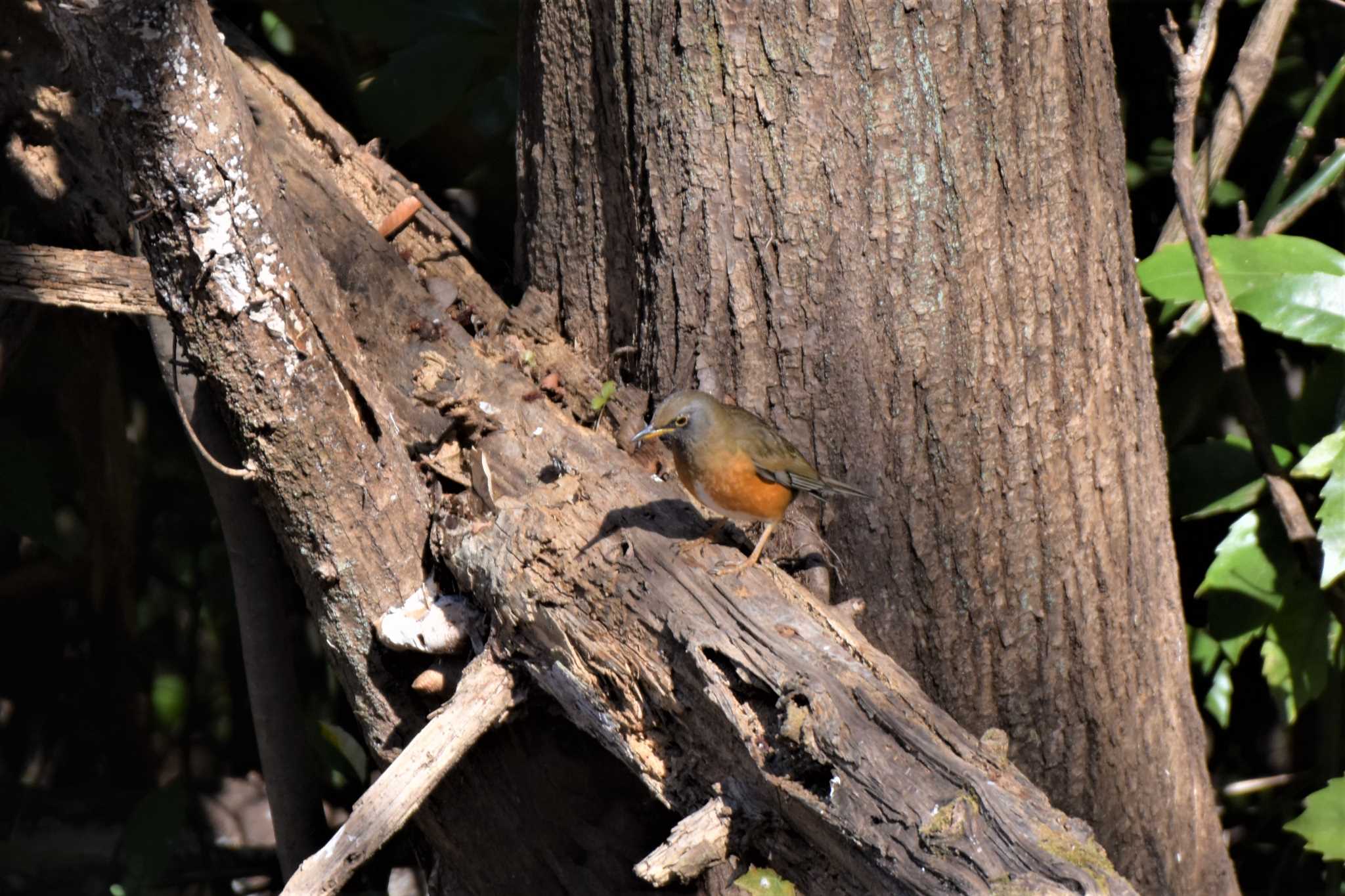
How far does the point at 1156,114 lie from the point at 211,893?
14.9ft

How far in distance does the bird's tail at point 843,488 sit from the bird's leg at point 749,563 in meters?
0.17

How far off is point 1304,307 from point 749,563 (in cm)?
168

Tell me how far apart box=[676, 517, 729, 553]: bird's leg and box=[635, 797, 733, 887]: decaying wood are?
514 mm

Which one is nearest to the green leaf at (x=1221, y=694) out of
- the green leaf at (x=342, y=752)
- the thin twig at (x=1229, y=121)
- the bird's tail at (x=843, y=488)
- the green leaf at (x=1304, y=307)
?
the thin twig at (x=1229, y=121)

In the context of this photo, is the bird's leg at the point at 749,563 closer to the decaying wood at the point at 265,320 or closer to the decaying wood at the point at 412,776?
the decaying wood at the point at 412,776

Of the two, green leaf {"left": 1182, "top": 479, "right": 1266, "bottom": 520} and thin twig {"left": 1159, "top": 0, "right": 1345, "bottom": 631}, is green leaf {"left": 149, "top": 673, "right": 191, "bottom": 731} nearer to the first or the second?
green leaf {"left": 1182, "top": 479, "right": 1266, "bottom": 520}

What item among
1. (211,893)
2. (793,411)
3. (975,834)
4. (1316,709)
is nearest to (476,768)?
(793,411)

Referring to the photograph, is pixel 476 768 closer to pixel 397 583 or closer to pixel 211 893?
pixel 397 583

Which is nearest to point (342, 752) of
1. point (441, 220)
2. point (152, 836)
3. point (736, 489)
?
point (152, 836)

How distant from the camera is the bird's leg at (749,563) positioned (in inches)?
91.4

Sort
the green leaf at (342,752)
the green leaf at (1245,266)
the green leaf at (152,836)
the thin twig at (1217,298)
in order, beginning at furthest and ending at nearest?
the green leaf at (342,752) → the green leaf at (152,836) → the green leaf at (1245,266) → the thin twig at (1217,298)

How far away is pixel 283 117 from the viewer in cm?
326

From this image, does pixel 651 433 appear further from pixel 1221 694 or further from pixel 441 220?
pixel 1221 694

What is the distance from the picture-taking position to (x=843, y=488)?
7.92ft
